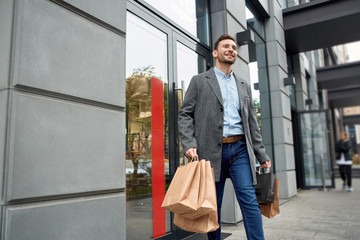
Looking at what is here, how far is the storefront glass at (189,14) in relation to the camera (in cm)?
426

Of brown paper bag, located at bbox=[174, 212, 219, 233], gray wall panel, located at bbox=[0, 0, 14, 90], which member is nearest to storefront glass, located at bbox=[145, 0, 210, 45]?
gray wall panel, located at bbox=[0, 0, 14, 90]

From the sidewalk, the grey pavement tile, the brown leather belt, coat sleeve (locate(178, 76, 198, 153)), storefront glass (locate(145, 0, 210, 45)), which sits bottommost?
the sidewalk

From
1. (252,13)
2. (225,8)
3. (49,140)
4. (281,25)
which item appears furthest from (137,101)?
(281,25)

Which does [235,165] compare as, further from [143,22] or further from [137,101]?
[143,22]

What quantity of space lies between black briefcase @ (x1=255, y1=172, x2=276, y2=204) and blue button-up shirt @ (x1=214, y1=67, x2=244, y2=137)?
1.77ft

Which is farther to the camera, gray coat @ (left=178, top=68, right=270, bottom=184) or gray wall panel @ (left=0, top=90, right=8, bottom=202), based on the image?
gray coat @ (left=178, top=68, right=270, bottom=184)

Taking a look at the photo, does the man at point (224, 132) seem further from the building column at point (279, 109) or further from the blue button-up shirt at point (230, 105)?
the building column at point (279, 109)

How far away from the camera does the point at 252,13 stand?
738 centimetres

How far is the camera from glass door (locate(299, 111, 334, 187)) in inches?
410

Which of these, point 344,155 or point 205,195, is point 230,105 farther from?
point 344,155

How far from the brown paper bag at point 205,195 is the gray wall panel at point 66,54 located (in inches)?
38.2

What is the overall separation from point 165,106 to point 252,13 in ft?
15.2

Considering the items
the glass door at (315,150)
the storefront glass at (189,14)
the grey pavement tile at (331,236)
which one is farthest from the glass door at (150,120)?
the glass door at (315,150)

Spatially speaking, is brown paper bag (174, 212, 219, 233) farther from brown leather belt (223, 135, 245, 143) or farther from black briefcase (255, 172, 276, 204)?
black briefcase (255, 172, 276, 204)
